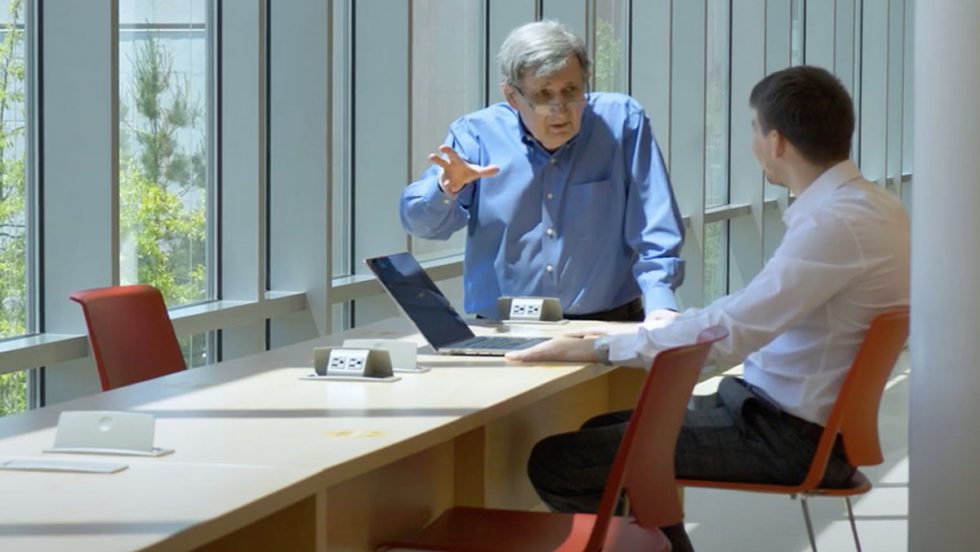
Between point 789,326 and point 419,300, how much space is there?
100 cm

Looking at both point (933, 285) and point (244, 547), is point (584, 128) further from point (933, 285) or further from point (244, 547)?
point (244, 547)

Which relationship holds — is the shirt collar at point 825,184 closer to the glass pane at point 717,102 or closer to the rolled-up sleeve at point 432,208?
the rolled-up sleeve at point 432,208

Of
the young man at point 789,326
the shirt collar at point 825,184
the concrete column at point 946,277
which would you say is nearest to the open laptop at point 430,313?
the young man at point 789,326

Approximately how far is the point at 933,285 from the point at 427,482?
126cm

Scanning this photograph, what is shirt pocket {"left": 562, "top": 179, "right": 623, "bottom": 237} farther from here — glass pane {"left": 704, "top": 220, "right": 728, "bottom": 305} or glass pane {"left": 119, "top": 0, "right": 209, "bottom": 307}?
glass pane {"left": 704, "top": 220, "right": 728, "bottom": 305}

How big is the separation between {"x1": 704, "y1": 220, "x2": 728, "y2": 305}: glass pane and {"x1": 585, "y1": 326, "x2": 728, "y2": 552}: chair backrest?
8860 mm

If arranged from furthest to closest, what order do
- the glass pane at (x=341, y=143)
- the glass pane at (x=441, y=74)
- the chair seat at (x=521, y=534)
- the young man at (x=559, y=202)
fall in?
the glass pane at (x=441, y=74), the glass pane at (x=341, y=143), the young man at (x=559, y=202), the chair seat at (x=521, y=534)

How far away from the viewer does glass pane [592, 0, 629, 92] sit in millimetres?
10156

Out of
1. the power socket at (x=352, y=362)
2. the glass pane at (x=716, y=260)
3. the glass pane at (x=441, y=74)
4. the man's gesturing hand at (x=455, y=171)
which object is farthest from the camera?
the glass pane at (x=716, y=260)

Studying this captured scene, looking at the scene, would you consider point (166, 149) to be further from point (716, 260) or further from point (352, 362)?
point (716, 260)

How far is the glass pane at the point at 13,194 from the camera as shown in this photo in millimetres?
5133

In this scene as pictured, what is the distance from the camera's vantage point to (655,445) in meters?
3.28

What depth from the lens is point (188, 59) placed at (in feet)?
20.4

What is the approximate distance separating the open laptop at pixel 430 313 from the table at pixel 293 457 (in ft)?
0.42
